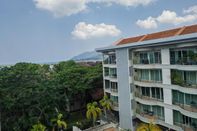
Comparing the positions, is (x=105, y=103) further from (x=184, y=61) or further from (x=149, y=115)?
(x=184, y=61)

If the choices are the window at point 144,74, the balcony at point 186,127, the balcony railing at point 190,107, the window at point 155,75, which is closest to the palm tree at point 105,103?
the window at point 144,74

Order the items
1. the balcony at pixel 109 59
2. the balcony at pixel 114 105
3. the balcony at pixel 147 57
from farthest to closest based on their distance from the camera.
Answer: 1. the balcony at pixel 109 59
2. the balcony at pixel 114 105
3. the balcony at pixel 147 57

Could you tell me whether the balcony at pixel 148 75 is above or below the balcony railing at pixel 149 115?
above

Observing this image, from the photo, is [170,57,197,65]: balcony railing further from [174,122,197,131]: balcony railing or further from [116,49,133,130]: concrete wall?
[116,49,133,130]: concrete wall

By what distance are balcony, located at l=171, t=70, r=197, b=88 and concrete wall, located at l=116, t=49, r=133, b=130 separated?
7.84 metres

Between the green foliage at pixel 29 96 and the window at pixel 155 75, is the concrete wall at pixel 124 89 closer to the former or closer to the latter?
the window at pixel 155 75

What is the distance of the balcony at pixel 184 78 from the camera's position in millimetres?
24011

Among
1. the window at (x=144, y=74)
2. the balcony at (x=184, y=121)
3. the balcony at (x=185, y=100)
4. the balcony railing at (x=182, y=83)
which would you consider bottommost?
the balcony at (x=184, y=121)

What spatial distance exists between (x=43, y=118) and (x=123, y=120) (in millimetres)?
11627

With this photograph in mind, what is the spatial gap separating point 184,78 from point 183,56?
2.25 meters

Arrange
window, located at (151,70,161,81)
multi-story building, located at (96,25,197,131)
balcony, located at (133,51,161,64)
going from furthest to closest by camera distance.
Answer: window, located at (151,70,161,81), balcony, located at (133,51,161,64), multi-story building, located at (96,25,197,131)

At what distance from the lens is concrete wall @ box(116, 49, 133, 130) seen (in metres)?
32.9

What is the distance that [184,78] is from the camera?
25.1m

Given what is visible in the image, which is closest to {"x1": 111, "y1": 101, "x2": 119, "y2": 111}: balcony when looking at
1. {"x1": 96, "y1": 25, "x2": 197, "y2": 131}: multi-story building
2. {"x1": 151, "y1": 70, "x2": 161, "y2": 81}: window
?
{"x1": 96, "y1": 25, "x2": 197, "y2": 131}: multi-story building
